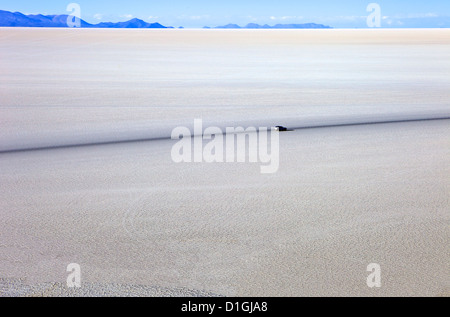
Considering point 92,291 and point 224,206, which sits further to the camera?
point 224,206

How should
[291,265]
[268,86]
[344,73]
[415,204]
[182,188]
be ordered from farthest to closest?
[344,73] → [268,86] → [182,188] → [415,204] → [291,265]

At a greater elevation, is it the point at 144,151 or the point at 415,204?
the point at 144,151

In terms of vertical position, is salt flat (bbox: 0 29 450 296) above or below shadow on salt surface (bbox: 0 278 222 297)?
above

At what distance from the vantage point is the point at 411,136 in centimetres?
701

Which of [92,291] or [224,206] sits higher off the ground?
[224,206]

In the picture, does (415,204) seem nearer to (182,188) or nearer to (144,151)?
(182,188)

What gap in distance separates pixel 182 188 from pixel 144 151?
1550 millimetres

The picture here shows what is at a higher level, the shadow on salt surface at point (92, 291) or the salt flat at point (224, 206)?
the salt flat at point (224, 206)

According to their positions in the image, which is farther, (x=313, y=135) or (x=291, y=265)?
(x=313, y=135)

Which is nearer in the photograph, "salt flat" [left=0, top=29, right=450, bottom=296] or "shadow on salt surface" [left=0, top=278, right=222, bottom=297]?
"shadow on salt surface" [left=0, top=278, right=222, bottom=297]

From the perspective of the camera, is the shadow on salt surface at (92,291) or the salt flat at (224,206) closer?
the shadow on salt surface at (92,291)

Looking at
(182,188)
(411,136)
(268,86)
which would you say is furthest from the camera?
(268,86)
